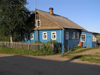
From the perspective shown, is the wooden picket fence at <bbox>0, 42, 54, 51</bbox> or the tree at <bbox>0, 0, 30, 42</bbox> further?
the tree at <bbox>0, 0, 30, 42</bbox>

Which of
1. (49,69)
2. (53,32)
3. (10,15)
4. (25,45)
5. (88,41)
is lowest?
(49,69)

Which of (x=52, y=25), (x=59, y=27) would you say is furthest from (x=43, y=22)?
(x=59, y=27)

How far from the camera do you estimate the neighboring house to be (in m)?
17.8

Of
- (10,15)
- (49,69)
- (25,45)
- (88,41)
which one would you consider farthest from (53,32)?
(49,69)

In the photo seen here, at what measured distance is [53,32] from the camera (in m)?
18.5

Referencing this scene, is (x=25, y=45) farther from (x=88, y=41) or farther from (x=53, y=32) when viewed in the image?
(x=88, y=41)

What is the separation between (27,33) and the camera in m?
21.4

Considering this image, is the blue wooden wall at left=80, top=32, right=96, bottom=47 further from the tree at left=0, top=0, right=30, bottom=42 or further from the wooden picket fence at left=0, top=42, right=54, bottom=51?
the tree at left=0, top=0, right=30, bottom=42

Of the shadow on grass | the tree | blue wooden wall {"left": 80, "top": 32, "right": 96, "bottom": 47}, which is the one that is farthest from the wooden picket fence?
blue wooden wall {"left": 80, "top": 32, "right": 96, "bottom": 47}

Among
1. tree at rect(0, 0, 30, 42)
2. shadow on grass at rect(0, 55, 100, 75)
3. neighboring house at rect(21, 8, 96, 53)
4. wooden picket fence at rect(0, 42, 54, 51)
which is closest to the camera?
shadow on grass at rect(0, 55, 100, 75)

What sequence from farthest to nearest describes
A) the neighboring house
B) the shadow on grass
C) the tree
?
the neighboring house < the tree < the shadow on grass

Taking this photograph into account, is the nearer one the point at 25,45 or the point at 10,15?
the point at 25,45

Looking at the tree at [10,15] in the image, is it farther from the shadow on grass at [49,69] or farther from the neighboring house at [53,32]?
the shadow on grass at [49,69]

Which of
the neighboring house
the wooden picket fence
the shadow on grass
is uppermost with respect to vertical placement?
the neighboring house
